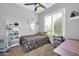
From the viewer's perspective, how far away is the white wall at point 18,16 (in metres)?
1.97

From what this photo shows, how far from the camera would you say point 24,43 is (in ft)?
6.51

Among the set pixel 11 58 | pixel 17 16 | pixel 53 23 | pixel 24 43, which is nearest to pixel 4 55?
pixel 11 58

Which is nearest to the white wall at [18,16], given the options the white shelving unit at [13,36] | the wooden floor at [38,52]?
the white shelving unit at [13,36]

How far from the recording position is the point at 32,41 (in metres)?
2.01

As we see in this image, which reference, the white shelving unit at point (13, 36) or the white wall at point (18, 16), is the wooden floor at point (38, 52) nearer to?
the white shelving unit at point (13, 36)

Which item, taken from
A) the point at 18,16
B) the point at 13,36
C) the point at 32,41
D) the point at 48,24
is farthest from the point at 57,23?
the point at 13,36

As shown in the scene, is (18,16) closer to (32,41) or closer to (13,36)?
(13,36)

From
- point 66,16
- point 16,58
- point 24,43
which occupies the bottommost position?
point 16,58

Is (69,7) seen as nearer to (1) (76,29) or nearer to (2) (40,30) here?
(1) (76,29)

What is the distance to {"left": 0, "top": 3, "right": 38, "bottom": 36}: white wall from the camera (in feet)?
6.47

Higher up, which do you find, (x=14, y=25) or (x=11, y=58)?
(x=14, y=25)

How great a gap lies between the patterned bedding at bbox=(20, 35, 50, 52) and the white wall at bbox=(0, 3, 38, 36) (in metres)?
0.08

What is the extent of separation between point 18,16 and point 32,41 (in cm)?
45

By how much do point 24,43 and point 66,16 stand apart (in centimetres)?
78
